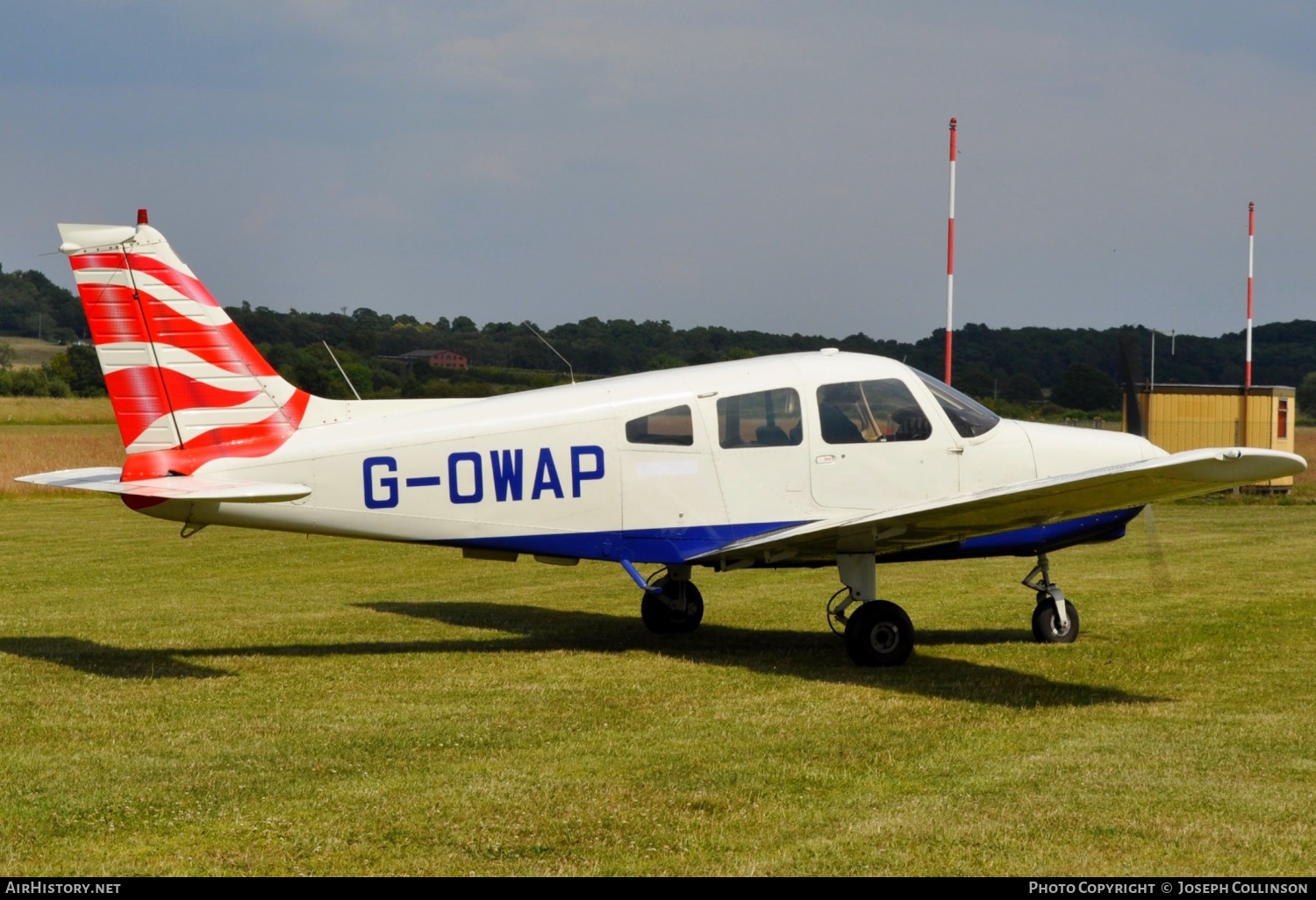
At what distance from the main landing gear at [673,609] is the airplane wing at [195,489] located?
344 cm

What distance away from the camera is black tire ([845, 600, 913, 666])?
10.0 meters

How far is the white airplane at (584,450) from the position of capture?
9984mm

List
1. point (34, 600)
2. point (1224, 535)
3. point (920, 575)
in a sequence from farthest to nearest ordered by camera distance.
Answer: point (1224, 535) < point (920, 575) < point (34, 600)

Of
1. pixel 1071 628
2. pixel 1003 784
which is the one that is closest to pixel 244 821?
pixel 1003 784

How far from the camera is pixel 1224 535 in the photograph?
20.2 meters

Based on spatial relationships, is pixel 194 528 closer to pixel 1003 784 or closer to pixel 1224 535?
pixel 1003 784

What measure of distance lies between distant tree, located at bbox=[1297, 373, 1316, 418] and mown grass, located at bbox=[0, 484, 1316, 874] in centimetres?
3058

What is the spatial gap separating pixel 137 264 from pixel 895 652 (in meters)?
6.28

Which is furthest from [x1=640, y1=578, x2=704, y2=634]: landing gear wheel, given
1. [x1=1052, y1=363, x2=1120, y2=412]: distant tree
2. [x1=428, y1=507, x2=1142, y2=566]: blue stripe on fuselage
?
[x1=1052, y1=363, x2=1120, y2=412]: distant tree

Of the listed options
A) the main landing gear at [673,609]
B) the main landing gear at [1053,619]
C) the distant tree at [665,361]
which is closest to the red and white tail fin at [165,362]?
the main landing gear at [673,609]

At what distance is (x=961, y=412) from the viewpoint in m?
10.6

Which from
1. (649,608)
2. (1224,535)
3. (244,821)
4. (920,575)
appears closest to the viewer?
(244,821)

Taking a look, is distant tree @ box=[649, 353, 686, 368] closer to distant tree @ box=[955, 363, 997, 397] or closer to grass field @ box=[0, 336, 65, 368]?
distant tree @ box=[955, 363, 997, 397]

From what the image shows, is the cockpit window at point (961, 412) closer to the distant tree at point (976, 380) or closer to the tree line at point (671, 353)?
A: the tree line at point (671, 353)
